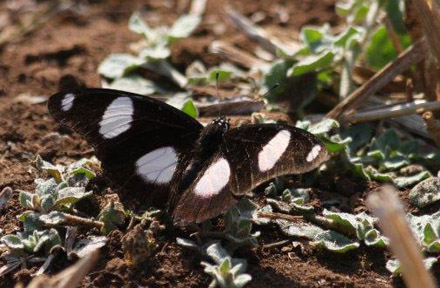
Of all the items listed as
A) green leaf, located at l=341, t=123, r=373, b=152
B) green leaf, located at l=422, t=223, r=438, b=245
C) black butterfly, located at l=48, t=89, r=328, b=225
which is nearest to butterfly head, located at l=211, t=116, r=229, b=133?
black butterfly, located at l=48, t=89, r=328, b=225

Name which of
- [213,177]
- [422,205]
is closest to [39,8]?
[213,177]

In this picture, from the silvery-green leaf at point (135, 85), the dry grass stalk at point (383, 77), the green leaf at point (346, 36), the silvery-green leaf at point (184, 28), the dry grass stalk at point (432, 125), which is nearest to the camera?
the dry grass stalk at point (432, 125)

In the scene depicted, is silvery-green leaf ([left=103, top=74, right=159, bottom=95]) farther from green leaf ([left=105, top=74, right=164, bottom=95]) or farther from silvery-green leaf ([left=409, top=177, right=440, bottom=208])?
silvery-green leaf ([left=409, top=177, right=440, bottom=208])

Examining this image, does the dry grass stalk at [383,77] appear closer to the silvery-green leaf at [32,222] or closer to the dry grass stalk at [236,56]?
the dry grass stalk at [236,56]

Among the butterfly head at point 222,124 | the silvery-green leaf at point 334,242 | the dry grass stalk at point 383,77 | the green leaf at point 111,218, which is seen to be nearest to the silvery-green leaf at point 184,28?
the dry grass stalk at point 383,77

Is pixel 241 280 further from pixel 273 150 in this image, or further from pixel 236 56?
pixel 236 56

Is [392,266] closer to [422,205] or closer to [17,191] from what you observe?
[422,205]
